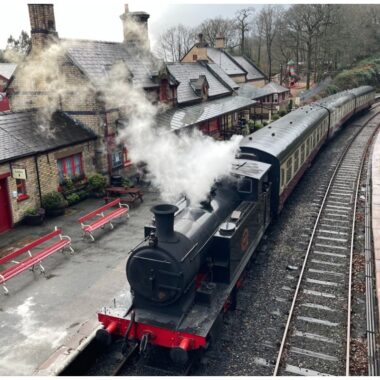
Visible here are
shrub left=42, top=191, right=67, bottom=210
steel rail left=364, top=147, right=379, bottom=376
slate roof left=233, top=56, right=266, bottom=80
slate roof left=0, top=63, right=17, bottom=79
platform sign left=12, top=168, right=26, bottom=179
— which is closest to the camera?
steel rail left=364, top=147, right=379, bottom=376

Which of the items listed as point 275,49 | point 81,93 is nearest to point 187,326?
point 81,93

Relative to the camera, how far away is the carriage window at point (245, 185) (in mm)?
9297

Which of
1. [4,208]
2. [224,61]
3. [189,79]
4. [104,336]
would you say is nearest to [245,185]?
[104,336]

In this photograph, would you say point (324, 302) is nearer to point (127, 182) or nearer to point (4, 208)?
point (4, 208)

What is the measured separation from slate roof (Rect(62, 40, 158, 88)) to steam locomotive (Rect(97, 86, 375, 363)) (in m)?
10.1

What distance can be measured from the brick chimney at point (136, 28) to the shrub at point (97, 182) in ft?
32.2

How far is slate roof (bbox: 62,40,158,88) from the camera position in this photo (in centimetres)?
1730

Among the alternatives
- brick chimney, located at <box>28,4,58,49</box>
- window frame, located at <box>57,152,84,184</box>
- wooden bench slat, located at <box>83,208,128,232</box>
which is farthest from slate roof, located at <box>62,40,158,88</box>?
wooden bench slat, located at <box>83,208,128,232</box>

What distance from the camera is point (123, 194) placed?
16.6 m

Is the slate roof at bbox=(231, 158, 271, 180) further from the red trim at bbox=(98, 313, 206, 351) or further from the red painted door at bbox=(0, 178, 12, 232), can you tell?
the red painted door at bbox=(0, 178, 12, 232)

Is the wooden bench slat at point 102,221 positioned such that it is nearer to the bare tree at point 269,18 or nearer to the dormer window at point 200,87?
the dormer window at point 200,87

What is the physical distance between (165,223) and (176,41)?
77.1 m

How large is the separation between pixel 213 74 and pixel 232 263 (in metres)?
26.4

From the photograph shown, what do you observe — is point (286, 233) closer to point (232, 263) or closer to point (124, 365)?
point (232, 263)
